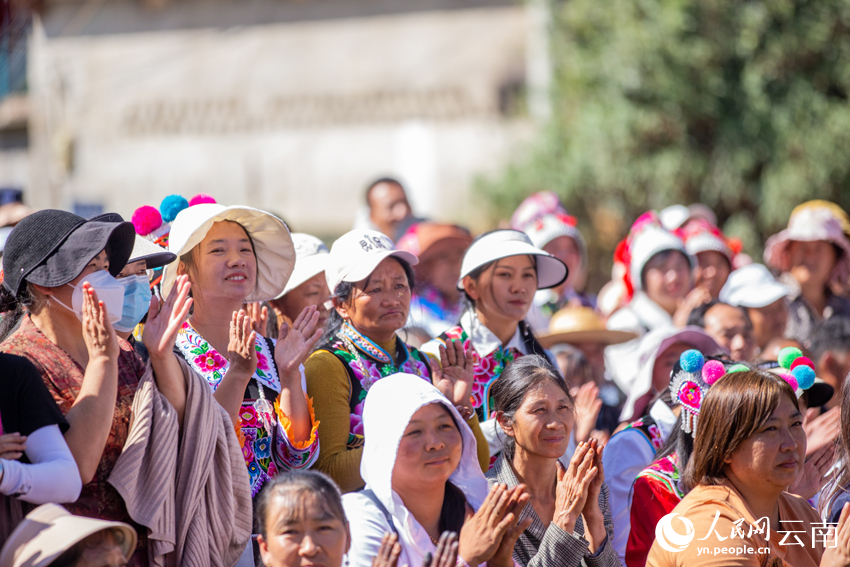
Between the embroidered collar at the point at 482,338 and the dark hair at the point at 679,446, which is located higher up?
the embroidered collar at the point at 482,338

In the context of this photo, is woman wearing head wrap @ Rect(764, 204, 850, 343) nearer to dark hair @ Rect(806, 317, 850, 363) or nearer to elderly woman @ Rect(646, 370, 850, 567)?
dark hair @ Rect(806, 317, 850, 363)

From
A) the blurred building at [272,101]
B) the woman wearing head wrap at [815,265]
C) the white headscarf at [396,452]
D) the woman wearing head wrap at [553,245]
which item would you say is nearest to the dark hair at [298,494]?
the white headscarf at [396,452]

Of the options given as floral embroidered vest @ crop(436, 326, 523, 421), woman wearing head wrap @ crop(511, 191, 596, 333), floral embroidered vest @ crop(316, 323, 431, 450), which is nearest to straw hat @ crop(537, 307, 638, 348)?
woman wearing head wrap @ crop(511, 191, 596, 333)

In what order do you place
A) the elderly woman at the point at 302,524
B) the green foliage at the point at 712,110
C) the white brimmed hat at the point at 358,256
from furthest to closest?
the green foliage at the point at 712,110 < the white brimmed hat at the point at 358,256 < the elderly woman at the point at 302,524

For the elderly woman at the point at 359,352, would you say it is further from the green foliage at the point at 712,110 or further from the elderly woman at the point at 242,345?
the green foliage at the point at 712,110

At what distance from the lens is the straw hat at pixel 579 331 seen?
583cm

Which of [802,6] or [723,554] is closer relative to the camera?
[723,554]

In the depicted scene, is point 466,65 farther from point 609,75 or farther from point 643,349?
point 643,349

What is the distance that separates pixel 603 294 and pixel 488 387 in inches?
152

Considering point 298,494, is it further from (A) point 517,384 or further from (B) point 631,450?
(B) point 631,450

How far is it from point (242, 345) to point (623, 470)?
184 centimetres

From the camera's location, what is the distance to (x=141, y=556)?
2918 mm

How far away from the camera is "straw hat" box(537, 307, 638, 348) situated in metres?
5.83

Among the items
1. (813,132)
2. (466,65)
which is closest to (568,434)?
(813,132)
